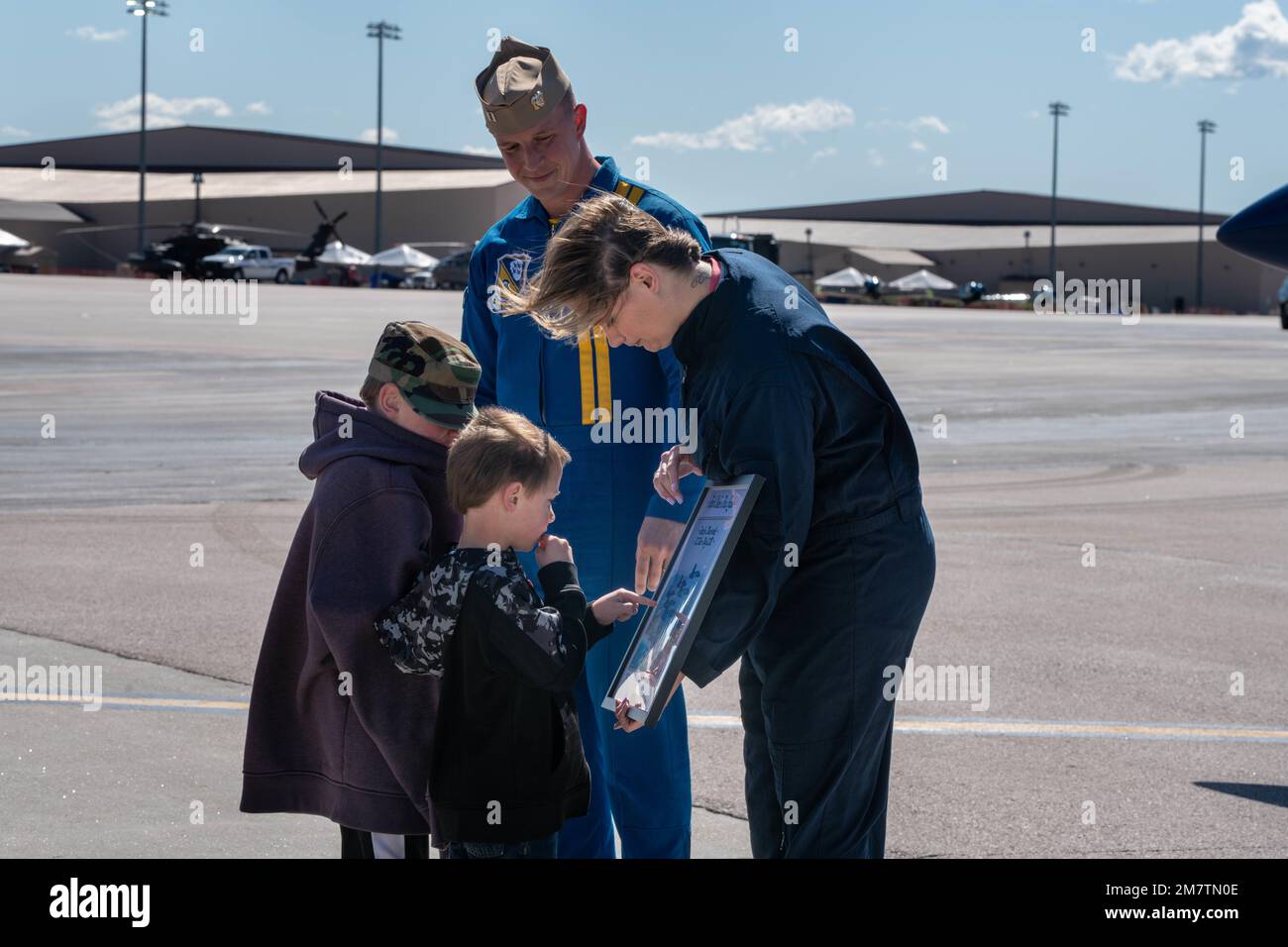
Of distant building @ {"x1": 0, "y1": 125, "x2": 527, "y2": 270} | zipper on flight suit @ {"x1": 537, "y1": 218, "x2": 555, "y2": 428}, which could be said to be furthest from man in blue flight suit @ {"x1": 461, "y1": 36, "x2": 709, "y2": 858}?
Result: distant building @ {"x1": 0, "y1": 125, "x2": 527, "y2": 270}

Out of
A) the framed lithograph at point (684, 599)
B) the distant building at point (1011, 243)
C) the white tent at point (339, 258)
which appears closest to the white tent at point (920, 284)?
the distant building at point (1011, 243)

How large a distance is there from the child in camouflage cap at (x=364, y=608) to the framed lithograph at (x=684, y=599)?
0.63m

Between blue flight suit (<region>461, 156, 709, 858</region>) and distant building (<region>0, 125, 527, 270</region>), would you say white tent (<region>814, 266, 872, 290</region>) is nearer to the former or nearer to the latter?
distant building (<region>0, 125, 527, 270</region>)

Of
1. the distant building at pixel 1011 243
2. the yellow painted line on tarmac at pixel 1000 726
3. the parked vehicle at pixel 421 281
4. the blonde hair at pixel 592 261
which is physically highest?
the distant building at pixel 1011 243

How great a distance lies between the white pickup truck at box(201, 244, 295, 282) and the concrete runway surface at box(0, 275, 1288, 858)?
55.6 meters

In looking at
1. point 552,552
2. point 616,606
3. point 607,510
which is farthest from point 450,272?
point 616,606

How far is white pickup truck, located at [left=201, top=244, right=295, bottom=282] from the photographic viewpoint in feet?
242

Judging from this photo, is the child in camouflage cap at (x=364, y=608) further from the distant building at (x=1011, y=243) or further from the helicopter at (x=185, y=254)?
the distant building at (x=1011, y=243)

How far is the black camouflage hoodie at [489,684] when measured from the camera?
327 cm

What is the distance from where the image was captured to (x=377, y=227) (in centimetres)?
9394
